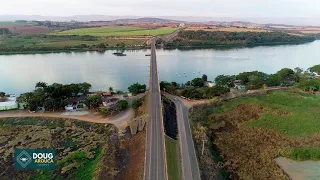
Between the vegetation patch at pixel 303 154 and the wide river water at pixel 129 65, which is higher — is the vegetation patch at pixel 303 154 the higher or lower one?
the lower one

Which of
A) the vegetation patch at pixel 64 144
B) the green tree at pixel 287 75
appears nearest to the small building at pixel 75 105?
the vegetation patch at pixel 64 144

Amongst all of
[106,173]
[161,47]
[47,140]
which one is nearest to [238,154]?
[106,173]

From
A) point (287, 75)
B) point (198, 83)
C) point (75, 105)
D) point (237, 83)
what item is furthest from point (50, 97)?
point (287, 75)

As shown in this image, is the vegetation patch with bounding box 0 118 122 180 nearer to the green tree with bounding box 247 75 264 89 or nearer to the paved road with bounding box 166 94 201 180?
the paved road with bounding box 166 94 201 180

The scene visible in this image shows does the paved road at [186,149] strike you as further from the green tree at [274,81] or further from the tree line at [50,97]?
the green tree at [274,81]

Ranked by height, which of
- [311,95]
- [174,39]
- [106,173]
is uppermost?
[174,39]

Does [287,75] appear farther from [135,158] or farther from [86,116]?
[86,116]

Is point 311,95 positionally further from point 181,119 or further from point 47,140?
point 47,140
